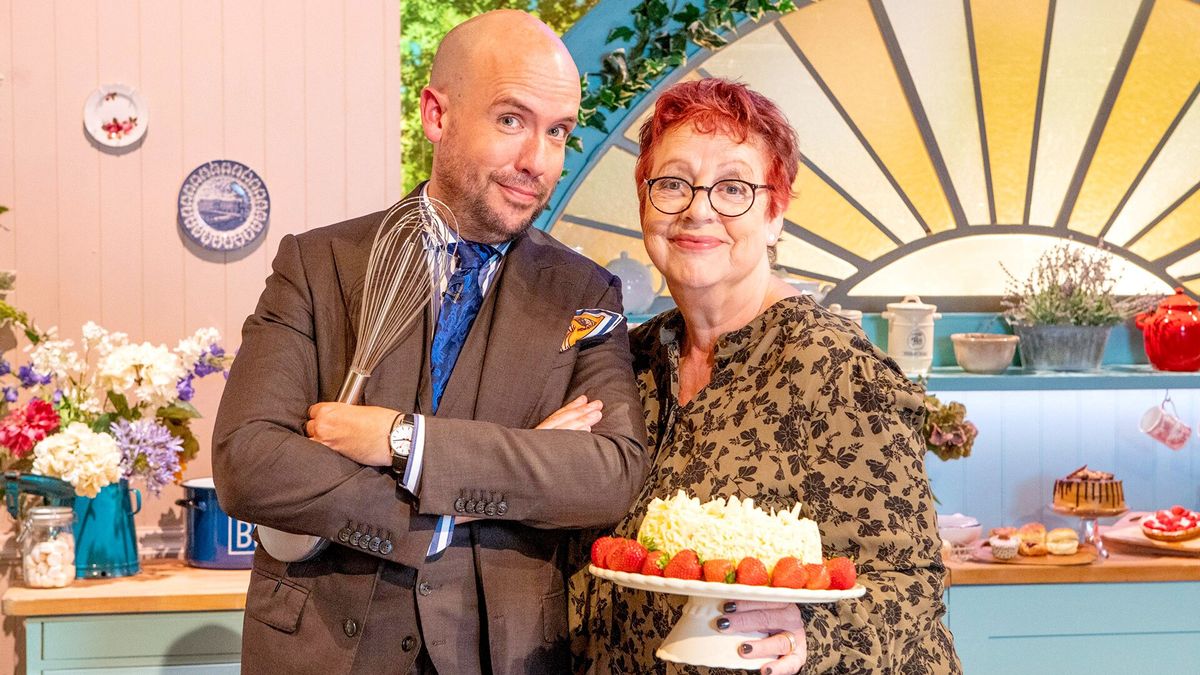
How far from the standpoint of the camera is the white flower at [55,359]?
310cm

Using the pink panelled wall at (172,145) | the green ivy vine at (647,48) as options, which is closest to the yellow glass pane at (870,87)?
the green ivy vine at (647,48)

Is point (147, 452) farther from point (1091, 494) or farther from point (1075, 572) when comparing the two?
point (1091, 494)

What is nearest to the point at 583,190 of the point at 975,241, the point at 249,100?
the point at 249,100

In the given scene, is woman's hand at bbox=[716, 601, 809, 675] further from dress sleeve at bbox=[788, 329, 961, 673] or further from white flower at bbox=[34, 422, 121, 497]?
white flower at bbox=[34, 422, 121, 497]

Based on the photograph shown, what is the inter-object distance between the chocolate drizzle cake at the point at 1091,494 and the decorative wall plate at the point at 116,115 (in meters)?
2.84

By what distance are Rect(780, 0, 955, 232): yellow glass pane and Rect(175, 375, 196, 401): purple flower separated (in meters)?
2.20

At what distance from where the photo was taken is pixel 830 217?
4.27 metres

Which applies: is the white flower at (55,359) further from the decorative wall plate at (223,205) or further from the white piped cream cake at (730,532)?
the white piped cream cake at (730,532)

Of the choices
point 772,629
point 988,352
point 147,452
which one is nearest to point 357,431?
point 772,629

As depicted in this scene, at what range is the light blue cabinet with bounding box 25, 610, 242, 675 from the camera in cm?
299

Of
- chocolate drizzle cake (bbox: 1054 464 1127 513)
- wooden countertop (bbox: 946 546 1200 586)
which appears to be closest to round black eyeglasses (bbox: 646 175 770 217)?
wooden countertop (bbox: 946 546 1200 586)

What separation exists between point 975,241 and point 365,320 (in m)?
2.89

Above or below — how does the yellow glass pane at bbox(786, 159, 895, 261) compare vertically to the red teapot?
above

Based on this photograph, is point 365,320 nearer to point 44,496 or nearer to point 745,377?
point 745,377
